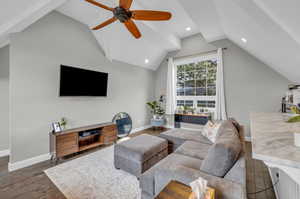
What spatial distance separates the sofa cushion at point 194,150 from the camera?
176cm

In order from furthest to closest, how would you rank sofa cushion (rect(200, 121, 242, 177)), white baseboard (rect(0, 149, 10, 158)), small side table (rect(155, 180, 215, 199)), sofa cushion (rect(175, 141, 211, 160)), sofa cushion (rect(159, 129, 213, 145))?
white baseboard (rect(0, 149, 10, 158)) < sofa cushion (rect(159, 129, 213, 145)) < sofa cushion (rect(175, 141, 211, 160)) < sofa cushion (rect(200, 121, 242, 177)) < small side table (rect(155, 180, 215, 199))

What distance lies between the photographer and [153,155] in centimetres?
201

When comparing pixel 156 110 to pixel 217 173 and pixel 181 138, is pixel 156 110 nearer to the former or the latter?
pixel 181 138

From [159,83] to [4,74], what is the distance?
4549 mm

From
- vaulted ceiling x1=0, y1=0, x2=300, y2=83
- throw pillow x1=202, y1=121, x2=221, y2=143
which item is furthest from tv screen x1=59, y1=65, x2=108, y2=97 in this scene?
throw pillow x1=202, y1=121, x2=221, y2=143

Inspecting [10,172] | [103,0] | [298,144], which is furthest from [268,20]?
[10,172]

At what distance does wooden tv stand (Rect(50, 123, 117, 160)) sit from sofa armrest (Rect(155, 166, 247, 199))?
2197mm

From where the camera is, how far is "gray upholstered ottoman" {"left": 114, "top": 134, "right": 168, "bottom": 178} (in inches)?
72.4

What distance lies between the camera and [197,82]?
465 centimetres

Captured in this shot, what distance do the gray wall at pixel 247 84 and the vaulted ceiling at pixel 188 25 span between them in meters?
0.38

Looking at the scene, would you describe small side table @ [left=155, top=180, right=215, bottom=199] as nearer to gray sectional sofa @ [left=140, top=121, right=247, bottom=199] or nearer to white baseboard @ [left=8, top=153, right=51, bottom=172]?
gray sectional sofa @ [left=140, top=121, right=247, bottom=199]

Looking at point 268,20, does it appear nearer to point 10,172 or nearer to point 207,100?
point 207,100

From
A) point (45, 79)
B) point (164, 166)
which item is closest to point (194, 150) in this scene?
point (164, 166)

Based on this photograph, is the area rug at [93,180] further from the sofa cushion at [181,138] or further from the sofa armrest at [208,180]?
the sofa cushion at [181,138]
